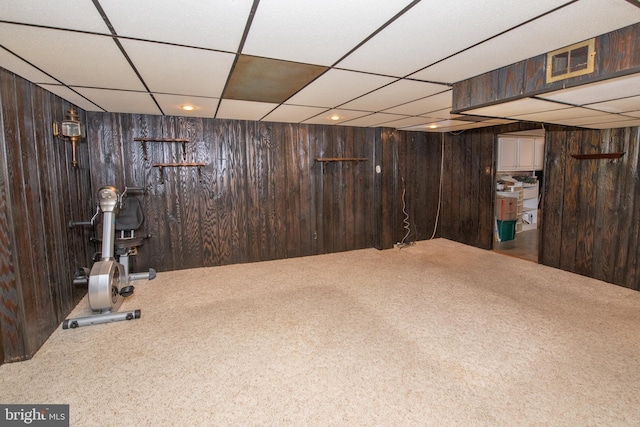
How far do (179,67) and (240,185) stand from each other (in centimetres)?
233

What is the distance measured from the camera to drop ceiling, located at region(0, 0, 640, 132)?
1.42m

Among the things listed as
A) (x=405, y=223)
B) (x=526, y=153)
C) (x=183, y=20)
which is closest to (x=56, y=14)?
(x=183, y=20)

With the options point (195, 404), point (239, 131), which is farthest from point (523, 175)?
point (195, 404)

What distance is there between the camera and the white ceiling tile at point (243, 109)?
130 inches

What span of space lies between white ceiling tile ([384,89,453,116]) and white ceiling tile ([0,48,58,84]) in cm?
319

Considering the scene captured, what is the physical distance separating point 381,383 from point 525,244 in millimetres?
5015

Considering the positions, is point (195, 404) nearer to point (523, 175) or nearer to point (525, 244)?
point (525, 244)

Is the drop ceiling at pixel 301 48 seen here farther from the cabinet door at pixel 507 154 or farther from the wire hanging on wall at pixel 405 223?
the cabinet door at pixel 507 154

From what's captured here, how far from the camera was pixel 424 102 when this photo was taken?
127 inches

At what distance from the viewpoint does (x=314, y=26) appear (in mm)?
1596

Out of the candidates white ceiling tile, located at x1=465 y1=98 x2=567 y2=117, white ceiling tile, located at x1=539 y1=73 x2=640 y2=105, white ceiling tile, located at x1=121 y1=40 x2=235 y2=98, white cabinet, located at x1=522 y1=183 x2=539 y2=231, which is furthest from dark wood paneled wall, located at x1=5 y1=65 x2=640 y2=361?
white cabinet, located at x1=522 y1=183 x2=539 y2=231

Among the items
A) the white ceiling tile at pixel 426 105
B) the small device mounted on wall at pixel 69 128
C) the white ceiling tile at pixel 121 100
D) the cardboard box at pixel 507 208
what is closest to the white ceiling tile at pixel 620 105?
the white ceiling tile at pixel 426 105

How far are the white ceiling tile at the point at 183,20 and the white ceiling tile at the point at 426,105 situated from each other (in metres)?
2.01

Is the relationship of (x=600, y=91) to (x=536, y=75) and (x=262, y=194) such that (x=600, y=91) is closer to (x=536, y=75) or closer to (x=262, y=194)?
(x=536, y=75)
